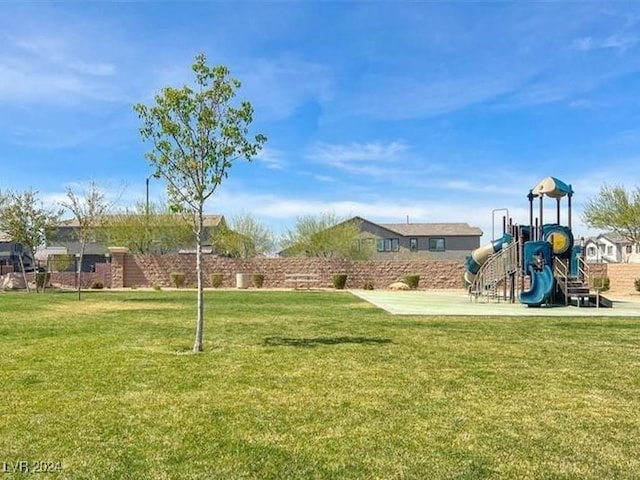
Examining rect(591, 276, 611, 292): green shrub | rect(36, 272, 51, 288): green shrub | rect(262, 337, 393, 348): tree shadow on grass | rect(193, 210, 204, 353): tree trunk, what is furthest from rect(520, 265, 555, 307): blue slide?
rect(36, 272, 51, 288): green shrub

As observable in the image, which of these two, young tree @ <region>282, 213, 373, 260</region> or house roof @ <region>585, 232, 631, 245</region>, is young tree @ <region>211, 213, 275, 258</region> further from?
house roof @ <region>585, 232, 631, 245</region>

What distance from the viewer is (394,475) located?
3592mm

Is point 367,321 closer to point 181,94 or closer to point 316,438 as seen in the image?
point 181,94

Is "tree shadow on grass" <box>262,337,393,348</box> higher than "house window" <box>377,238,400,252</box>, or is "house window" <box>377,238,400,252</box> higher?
"house window" <box>377,238,400,252</box>

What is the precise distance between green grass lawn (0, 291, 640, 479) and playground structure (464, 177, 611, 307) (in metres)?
7.53

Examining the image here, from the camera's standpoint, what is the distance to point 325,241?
146 feet

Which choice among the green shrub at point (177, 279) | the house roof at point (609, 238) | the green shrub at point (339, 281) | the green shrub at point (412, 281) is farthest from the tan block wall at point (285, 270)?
the house roof at point (609, 238)

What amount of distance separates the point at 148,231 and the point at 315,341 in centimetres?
3597

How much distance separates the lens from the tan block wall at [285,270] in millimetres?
32062

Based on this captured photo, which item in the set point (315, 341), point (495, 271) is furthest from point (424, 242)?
point (315, 341)

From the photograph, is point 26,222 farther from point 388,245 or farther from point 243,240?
point 388,245

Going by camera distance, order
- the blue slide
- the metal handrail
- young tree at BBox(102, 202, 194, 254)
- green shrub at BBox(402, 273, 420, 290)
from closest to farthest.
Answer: the blue slide
the metal handrail
green shrub at BBox(402, 273, 420, 290)
young tree at BBox(102, 202, 194, 254)

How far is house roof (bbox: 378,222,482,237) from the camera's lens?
59.0m

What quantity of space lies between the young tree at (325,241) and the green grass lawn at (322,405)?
34568 mm
